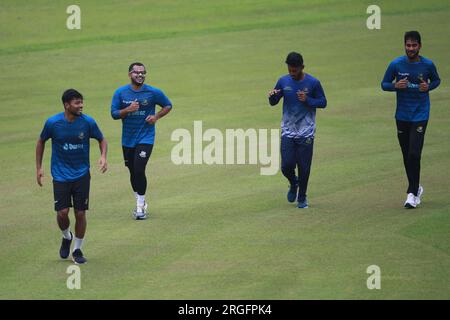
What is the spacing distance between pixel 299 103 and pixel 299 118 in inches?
9.9

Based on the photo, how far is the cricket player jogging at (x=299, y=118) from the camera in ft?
58.3

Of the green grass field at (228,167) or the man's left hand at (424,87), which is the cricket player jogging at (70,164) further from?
the man's left hand at (424,87)

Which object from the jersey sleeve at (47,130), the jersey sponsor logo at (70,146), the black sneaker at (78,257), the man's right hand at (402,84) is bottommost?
the black sneaker at (78,257)

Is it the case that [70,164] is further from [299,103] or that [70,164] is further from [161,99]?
[299,103]

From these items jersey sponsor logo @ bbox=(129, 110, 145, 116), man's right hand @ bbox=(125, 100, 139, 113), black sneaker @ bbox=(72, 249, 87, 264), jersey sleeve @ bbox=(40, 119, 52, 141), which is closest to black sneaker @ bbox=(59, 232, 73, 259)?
black sneaker @ bbox=(72, 249, 87, 264)

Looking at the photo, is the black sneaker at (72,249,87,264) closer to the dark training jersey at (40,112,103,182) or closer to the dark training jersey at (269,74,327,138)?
the dark training jersey at (40,112,103,182)

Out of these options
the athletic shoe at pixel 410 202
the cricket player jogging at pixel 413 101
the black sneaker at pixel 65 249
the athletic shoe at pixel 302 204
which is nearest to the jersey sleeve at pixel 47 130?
the black sneaker at pixel 65 249

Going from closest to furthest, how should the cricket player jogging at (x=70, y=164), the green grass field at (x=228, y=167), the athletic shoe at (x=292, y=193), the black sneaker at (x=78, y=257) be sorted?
the green grass field at (x=228, y=167)
the cricket player jogging at (x=70, y=164)
the black sneaker at (x=78, y=257)
the athletic shoe at (x=292, y=193)

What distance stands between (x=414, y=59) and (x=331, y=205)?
271cm

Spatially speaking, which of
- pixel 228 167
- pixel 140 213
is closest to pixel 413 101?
pixel 140 213

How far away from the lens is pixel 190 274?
14.4 m

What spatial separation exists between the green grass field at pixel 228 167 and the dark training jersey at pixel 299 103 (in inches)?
50.2

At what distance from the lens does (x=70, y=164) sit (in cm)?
1498
